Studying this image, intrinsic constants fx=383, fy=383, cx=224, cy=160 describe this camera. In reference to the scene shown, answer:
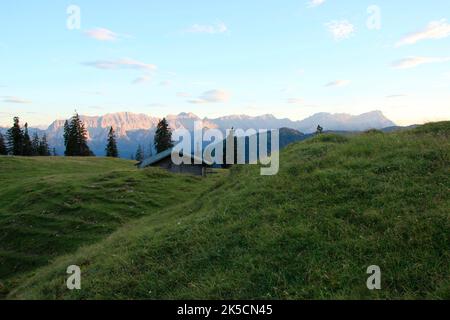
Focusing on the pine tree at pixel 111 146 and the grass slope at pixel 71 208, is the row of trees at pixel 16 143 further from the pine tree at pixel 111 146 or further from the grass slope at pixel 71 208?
the grass slope at pixel 71 208

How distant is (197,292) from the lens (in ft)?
27.7

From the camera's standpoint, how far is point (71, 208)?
99.4 feet

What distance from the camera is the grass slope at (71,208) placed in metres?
23.1

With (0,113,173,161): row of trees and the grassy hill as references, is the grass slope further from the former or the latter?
(0,113,173,161): row of trees

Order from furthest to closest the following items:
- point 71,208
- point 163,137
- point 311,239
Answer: point 163,137
point 71,208
point 311,239

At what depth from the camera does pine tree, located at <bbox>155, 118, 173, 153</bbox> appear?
89188 millimetres

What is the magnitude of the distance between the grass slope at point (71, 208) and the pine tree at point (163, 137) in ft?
143

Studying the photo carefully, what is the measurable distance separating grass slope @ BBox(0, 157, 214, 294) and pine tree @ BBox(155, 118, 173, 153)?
1719 inches

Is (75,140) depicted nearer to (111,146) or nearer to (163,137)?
(111,146)

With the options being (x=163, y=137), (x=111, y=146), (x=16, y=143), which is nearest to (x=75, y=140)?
(x=111, y=146)

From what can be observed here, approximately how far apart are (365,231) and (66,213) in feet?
83.9

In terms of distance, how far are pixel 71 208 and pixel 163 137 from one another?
197 feet

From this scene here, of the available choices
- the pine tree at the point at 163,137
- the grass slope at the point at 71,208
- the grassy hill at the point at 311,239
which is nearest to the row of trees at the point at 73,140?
the pine tree at the point at 163,137
